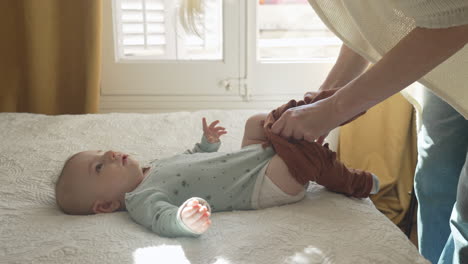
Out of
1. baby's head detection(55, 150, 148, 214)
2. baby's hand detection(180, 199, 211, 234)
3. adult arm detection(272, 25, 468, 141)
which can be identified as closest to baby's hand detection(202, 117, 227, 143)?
baby's head detection(55, 150, 148, 214)

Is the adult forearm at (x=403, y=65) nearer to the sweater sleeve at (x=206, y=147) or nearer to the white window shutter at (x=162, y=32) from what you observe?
the sweater sleeve at (x=206, y=147)

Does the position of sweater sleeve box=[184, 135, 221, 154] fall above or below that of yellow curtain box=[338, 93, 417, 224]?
above

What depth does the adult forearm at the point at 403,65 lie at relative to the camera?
83 cm

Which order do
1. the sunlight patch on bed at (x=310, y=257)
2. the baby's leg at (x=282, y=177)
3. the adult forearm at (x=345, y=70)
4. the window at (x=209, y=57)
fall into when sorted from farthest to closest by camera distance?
the window at (x=209, y=57), the adult forearm at (x=345, y=70), the baby's leg at (x=282, y=177), the sunlight patch on bed at (x=310, y=257)

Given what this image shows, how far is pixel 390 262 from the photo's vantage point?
93cm

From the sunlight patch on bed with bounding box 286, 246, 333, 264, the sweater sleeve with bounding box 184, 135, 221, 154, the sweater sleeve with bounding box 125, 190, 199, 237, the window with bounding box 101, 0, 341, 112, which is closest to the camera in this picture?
the sunlight patch on bed with bounding box 286, 246, 333, 264

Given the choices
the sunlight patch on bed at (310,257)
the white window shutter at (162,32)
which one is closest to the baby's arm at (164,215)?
the sunlight patch on bed at (310,257)

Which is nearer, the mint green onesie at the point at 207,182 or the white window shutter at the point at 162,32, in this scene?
the mint green onesie at the point at 207,182

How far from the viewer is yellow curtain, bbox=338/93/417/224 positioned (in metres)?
2.04

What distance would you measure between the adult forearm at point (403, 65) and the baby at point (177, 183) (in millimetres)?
266

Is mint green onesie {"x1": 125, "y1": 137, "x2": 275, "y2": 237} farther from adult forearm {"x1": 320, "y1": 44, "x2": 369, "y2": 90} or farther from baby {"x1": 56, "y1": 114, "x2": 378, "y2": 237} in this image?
adult forearm {"x1": 320, "y1": 44, "x2": 369, "y2": 90}

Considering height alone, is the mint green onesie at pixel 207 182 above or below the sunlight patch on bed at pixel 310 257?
above

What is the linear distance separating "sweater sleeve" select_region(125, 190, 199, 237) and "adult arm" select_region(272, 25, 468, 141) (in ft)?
1.05

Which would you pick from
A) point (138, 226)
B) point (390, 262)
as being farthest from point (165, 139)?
point (390, 262)
